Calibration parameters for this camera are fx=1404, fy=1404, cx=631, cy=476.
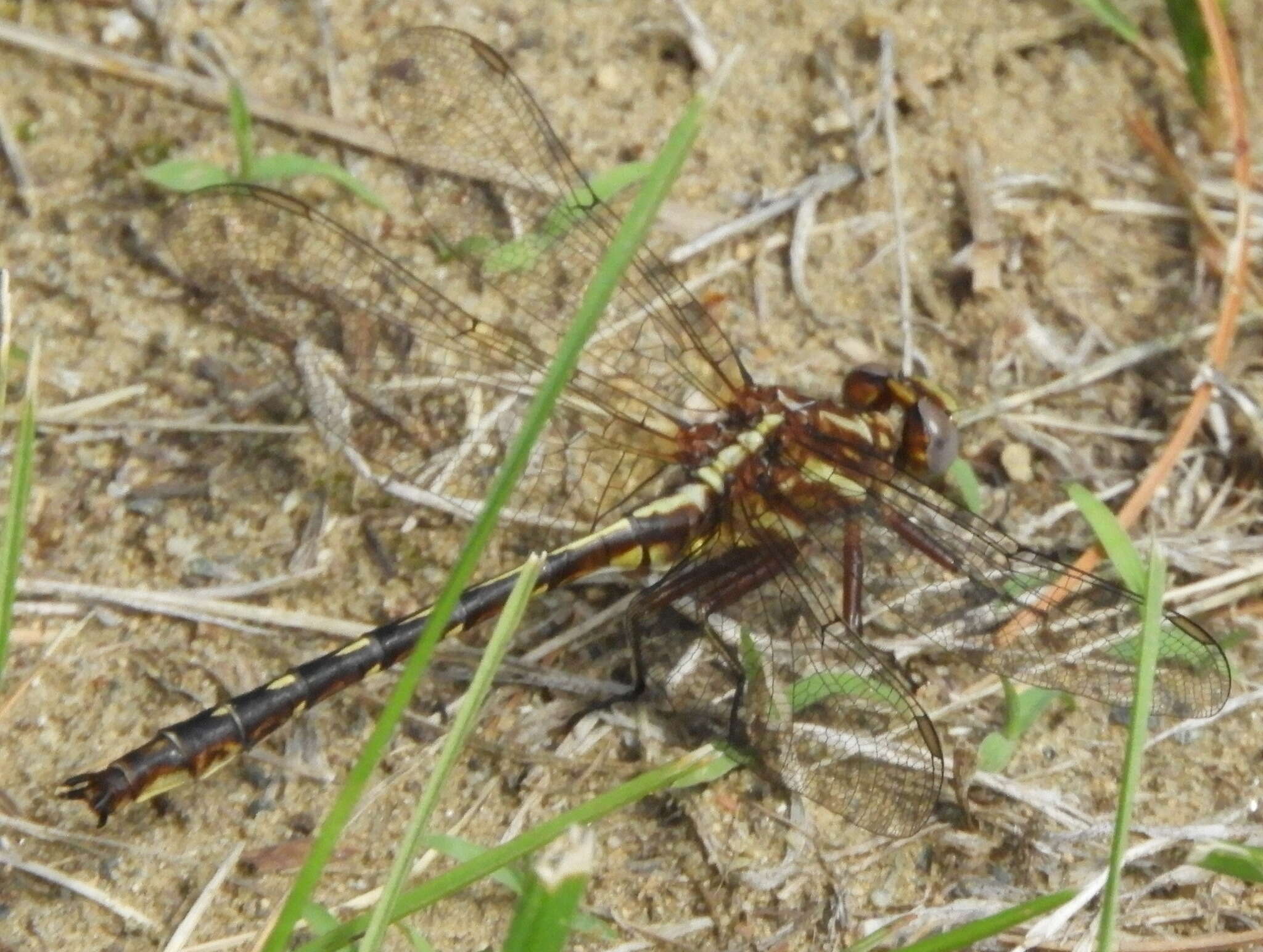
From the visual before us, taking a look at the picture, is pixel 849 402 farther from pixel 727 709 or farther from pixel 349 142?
pixel 349 142

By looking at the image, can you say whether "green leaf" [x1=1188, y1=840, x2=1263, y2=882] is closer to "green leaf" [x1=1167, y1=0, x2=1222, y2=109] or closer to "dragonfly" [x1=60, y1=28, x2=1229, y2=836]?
Result: "dragonfly" [x1=60, y1=28, x2=1229, y2=836]

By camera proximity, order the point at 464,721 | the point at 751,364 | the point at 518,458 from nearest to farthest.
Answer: the point at 518,458 → the point at 464,721 → the point at 751,364

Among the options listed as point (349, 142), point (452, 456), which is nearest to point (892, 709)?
point (452, 456)

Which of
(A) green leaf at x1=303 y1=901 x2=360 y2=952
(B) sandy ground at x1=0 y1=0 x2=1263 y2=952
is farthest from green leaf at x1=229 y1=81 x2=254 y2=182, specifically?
(A) green leaf at x1=303 y1=901 x2=360 y2=952

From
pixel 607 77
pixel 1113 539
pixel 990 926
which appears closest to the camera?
pixel 990 926

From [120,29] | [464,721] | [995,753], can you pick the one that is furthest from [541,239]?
[464,721]

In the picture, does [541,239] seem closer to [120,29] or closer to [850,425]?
[850,425]
